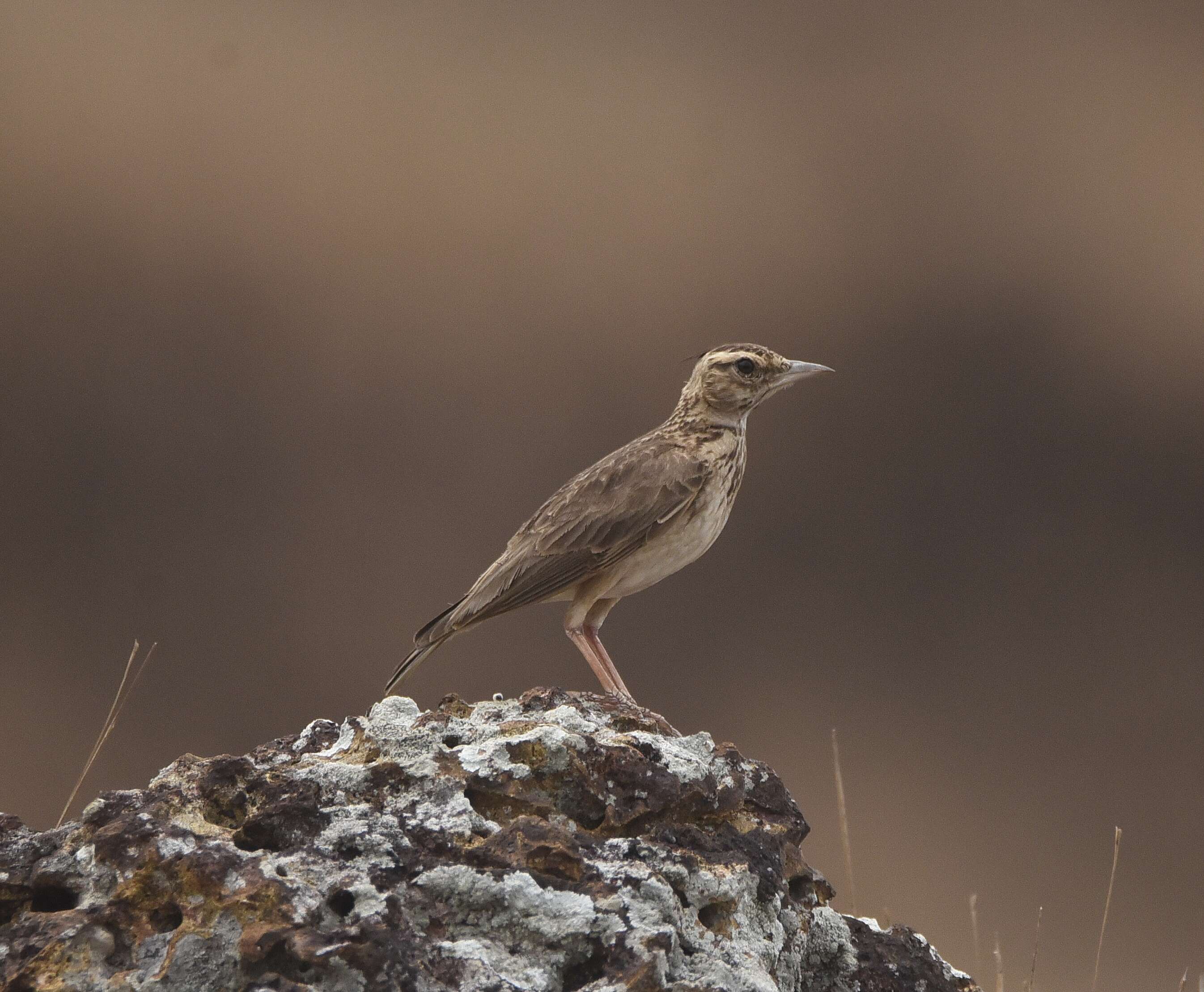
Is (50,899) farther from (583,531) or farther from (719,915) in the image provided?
(583,531)

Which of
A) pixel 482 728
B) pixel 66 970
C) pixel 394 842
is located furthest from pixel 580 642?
pixel 66 970

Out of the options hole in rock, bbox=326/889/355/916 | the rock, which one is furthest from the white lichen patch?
hole in rock, bbox=326/889/355/916

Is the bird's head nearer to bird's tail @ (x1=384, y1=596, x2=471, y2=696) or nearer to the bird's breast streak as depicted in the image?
the bird's breast streak

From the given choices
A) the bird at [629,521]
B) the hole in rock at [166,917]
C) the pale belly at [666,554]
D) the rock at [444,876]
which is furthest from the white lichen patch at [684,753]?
the pale belly at [666,554]

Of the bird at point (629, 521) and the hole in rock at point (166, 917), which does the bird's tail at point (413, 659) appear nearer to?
the bird at point (629, 521)

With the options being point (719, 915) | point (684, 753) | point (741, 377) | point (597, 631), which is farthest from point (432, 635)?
point (719, 915)

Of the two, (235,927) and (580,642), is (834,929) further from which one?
(580,642)
